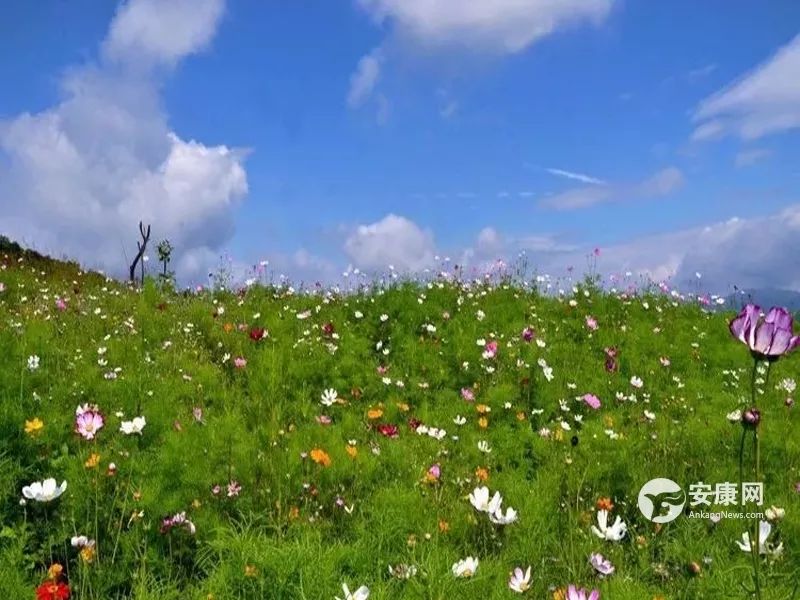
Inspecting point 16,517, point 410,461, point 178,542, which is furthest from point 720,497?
point 16,517

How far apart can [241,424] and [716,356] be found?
5902 mm

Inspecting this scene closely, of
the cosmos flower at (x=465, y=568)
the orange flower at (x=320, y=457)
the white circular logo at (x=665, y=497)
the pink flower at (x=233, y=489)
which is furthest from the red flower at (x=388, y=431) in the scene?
the cosmos flower at (x=465, y=568)

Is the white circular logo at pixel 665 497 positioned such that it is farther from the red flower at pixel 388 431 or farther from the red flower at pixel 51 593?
the red flower at pixel 51 593

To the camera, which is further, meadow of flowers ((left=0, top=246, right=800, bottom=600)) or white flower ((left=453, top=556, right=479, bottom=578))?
meadow of flowers ((left=0, top=246, right=800, bottom=600))

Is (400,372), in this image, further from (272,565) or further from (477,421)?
(272,565)

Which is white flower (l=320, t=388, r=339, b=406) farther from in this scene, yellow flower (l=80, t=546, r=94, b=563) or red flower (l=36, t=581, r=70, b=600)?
red flower (l=36, t=581, r=70, b=600)

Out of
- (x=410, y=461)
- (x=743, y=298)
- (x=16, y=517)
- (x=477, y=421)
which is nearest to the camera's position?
(x=16, y=517)

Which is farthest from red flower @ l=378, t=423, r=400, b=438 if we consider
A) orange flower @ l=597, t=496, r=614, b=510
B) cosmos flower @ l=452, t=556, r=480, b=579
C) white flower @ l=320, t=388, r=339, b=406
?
cosmos flower @ l=452, t=556, r=480, b=579

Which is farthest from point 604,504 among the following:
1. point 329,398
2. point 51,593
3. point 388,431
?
point 51,593

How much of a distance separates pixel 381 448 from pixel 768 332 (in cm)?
339

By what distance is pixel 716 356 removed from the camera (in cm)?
A: 852

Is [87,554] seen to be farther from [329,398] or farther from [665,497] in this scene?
[665,497]

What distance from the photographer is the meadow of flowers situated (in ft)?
10.4

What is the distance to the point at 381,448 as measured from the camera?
5094mm
